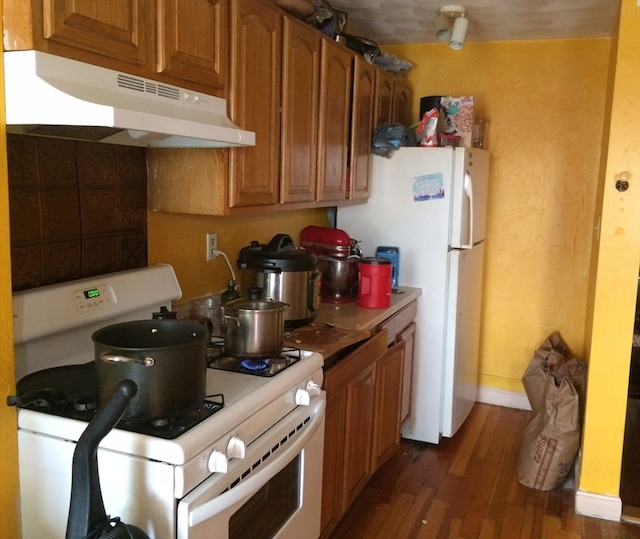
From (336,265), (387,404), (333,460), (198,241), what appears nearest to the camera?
(333,460)

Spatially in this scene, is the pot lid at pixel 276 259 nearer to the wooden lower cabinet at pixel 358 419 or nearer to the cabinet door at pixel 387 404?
the wooden lower cabinet at pixel 358 419

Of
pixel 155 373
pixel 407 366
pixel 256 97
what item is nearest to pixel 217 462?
pixel 155 373

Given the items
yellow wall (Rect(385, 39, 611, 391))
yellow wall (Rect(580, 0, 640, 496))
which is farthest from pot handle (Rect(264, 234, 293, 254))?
yellow wall (Rect(385, 39, 611, 391))

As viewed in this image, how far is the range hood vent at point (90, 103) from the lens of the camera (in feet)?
4.02

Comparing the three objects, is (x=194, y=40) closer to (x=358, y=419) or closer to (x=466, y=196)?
(x=358, y=419)

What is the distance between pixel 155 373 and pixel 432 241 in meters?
2.12

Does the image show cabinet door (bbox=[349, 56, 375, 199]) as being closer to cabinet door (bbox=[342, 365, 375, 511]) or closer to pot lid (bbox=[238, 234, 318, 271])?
pot lid (bbox=[238, 234, 318, 271])

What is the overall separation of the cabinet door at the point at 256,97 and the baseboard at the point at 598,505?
6.16ft

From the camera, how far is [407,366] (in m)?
3.11

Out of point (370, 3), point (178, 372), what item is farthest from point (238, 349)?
point (370, 3)

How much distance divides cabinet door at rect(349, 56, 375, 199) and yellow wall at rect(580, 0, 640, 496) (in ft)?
3.61

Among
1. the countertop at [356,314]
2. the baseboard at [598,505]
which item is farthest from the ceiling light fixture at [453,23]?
the baseboard at [598,505]

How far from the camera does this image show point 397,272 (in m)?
3.25

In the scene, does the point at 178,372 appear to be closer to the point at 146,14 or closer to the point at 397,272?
the point at 146,14
